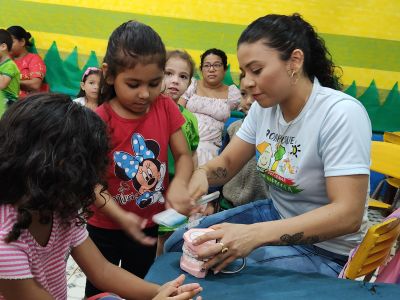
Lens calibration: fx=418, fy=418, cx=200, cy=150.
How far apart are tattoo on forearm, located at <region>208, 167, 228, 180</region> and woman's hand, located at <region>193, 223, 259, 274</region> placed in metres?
0.45

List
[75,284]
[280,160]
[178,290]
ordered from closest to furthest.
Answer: [178,290]
[280,160]
[75,284]

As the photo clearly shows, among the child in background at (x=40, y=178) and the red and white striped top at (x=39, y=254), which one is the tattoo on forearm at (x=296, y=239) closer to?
the child in background at (x=40, y=178)

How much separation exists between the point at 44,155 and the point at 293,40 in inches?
32.2

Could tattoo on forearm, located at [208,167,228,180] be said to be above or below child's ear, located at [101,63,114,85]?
below

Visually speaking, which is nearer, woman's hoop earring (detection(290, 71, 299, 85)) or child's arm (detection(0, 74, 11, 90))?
woman's hoop earring (detection(290, 71, 299, 85))

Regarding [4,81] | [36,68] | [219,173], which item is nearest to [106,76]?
[219,173]

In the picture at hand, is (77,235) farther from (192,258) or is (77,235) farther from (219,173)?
(219,173)

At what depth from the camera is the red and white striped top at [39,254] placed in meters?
0.85

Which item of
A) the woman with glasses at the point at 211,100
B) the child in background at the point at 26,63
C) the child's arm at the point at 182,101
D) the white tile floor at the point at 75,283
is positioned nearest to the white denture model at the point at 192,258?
the white tile floor at the point at 75,283

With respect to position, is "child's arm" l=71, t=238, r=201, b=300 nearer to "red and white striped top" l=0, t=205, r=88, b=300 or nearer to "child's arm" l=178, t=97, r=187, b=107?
"red and white striped top" l=0, t=205, r=88, b=300

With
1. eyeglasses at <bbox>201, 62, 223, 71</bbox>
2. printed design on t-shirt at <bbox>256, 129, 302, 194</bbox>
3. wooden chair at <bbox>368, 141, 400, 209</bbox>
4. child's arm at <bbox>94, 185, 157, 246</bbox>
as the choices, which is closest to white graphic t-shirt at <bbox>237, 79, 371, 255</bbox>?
printed design on t-shirt at <bbox>256, 129, 302, 194</bbox>

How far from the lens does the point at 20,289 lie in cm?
87

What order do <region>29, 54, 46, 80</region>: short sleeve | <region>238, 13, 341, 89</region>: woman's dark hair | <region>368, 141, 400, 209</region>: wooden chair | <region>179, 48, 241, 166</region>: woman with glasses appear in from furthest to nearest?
<region>29, 54, 46, 80</region>: short sleeve → <region>179, 48, 241, 166</region>: woman with glasses → <region>368, 141, 400, 209</region>: wooden chair → <region>238, 13, 341, 89</region>: woman's dark hair

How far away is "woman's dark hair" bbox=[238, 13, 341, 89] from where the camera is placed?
4.16ft
